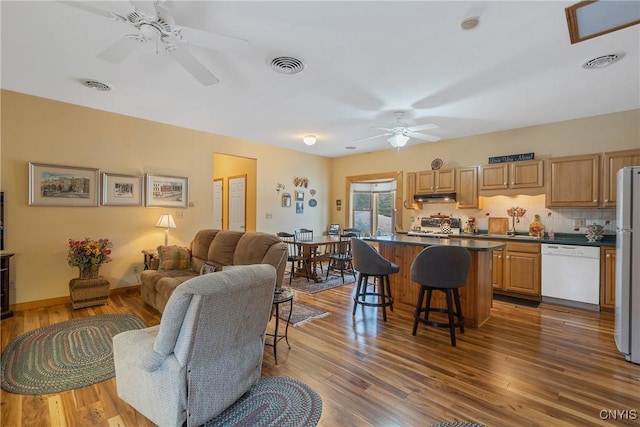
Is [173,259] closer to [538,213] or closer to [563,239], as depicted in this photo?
[563,239]

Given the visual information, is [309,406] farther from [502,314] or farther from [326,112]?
[326,112]

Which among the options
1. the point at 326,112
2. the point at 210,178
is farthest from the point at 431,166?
the point at 210,178

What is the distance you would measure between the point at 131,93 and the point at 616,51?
16.3 feet

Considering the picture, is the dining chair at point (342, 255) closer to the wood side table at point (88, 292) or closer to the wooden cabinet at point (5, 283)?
the wood side table at point (88, 292)

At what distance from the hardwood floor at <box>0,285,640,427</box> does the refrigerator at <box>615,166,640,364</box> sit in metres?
0.20

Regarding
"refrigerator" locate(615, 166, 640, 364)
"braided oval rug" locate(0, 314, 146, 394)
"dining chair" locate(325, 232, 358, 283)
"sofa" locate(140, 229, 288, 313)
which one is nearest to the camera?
"braided oval rug" locate(0, 314, 146, 394)

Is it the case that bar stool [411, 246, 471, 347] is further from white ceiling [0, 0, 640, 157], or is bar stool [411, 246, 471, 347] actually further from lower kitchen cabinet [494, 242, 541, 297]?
lower kitchen cabinet [494, 242, 541, 297]

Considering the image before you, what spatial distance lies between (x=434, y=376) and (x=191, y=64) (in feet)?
10.3

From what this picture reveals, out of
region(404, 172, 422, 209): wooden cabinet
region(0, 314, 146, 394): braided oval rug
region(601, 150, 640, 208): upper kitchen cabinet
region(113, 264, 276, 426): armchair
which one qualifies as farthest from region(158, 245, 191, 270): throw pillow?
region(601, 150, 640, 208): upper kitchen cabinet

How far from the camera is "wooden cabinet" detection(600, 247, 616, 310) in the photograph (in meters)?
3.72

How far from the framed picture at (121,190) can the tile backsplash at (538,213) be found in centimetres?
532

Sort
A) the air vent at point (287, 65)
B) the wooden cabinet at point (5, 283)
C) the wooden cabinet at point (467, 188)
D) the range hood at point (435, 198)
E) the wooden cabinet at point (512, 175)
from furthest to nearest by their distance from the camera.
Result: the range hood at point (435, 198)
the wooden cabinet at point (467, 188)
the wooden cabinet at point (512, 175)
the wooden cabinet at point (5, 283)
the air vent at point (287, 65)

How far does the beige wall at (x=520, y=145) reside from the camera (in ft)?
13.3

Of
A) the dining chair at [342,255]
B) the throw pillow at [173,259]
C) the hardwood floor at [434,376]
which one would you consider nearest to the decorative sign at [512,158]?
the hardwood floor at [434,376]
